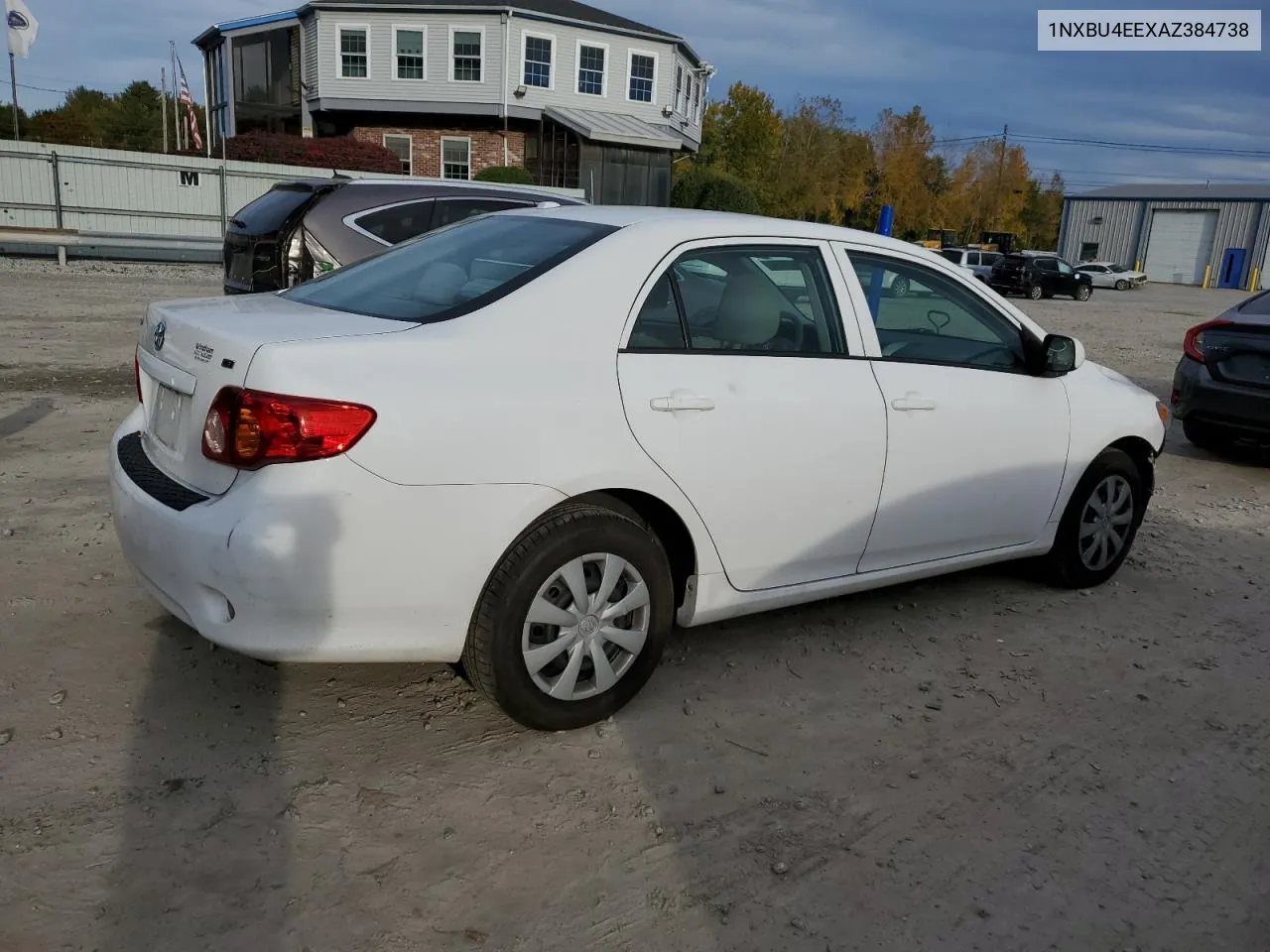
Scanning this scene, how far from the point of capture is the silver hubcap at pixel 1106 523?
5.10 m

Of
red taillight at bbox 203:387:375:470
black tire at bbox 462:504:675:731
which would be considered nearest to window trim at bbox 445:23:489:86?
black tire at bbox 462:504:675:731

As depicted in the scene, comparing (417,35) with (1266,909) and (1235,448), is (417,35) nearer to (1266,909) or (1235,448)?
(1235,448)

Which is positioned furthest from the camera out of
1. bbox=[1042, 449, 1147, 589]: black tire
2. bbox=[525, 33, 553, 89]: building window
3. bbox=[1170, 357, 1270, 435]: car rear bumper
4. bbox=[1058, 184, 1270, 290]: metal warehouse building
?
bbox=[1058, 184, 1270, 290]: metal warehouse building

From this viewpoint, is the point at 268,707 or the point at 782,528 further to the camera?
the point at 782,528

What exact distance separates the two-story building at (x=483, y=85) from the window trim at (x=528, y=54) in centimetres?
4

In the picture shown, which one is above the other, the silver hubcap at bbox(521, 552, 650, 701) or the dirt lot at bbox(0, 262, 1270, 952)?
the silver hubcap at bbox(521, 552, 650, 701)

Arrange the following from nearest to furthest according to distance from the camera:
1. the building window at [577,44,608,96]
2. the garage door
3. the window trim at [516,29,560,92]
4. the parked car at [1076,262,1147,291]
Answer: the window trim at [516,29,560,92] < the building window at [577,44,608,96] < the parked car at [1076,262,1147,291] < the garage door

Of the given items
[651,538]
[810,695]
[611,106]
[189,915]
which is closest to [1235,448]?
[810,695]

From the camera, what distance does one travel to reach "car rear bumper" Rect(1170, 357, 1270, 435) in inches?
304

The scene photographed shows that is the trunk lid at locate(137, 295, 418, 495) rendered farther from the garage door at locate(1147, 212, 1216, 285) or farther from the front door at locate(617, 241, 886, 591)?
the garage door at locate(1147, 212, 1216, 285)

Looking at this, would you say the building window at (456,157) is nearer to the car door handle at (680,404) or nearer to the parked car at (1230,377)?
the parked car at (1230,377)

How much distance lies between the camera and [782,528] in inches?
151

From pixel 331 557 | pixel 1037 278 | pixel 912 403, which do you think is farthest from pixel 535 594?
pixel 1037 278

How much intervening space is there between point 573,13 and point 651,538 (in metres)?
38.4
